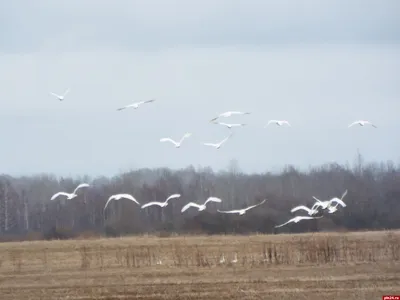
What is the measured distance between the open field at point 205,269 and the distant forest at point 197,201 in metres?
8.68

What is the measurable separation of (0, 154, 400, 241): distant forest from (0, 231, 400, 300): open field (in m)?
8.68

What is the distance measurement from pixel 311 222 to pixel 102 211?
12.8 metres

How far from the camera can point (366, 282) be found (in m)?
26.5

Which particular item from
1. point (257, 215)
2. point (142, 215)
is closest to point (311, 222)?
point (257, 215)

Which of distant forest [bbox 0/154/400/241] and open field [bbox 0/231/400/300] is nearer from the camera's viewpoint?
open field [bbox 0/231/400/300]

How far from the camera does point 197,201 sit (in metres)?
58.6

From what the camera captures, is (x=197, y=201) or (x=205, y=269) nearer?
(x=205, y=269)

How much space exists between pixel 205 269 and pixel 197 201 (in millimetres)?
27637

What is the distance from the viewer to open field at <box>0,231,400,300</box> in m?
25.7

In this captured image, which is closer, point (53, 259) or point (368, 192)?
point (53, 259)

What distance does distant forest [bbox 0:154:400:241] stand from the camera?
50281 millimetres

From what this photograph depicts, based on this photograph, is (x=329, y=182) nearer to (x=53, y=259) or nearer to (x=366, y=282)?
(x=53, y=259)

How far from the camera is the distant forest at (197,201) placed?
50281mm

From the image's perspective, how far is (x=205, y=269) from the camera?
1220 inches
